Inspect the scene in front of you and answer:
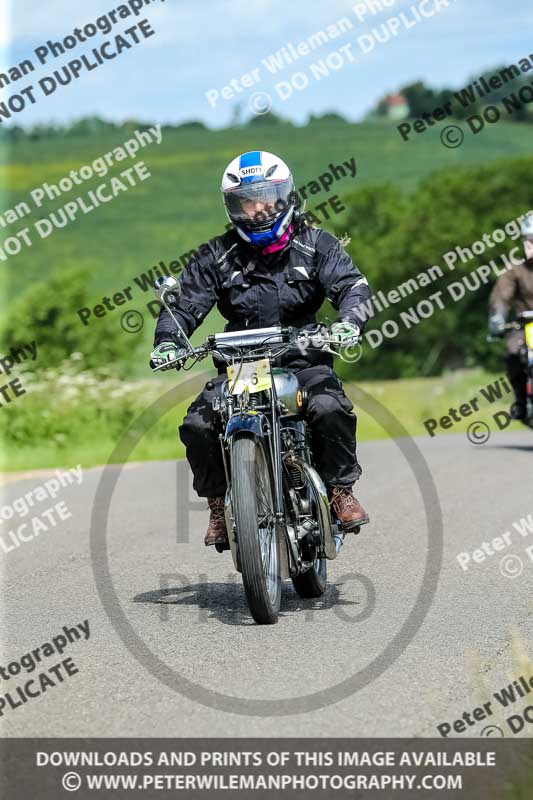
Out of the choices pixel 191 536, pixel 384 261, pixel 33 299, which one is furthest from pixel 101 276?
pixel 191 536

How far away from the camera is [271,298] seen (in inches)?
277

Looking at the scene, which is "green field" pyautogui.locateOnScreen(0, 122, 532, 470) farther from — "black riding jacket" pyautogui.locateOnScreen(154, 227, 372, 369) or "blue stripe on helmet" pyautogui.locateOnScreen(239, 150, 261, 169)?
"blue stripe on helmet" pyautogui.locateOnScreen(239, 150, 261, 169)

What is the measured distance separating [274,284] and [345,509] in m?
1.19

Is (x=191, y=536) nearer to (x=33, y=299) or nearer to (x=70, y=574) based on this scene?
(x=70, y=574)

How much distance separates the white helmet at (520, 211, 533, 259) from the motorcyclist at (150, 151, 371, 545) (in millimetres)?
7252

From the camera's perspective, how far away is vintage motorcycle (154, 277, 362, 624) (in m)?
6.12

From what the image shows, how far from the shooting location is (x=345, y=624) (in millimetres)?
6535

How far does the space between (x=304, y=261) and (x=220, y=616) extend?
1.83m

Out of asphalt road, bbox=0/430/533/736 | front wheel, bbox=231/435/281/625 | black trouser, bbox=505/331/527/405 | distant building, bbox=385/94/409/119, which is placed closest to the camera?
asphalt road, bbox=0/430/533/736

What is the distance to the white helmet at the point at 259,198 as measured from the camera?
6.89 metres

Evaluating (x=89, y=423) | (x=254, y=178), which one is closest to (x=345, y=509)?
(x=254, y=178)
